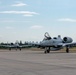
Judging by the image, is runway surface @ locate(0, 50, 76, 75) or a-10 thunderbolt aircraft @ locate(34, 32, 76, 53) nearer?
runway surface @ locate(0, 50, 76, 75)

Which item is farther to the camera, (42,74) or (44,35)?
(44,35)

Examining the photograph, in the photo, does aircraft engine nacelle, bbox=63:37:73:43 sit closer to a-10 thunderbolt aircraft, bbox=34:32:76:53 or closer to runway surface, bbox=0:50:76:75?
a-10 thunderbolt aircraft, bbox=34:32:76:53

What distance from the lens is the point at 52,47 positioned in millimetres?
67500

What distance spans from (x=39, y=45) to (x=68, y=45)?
6475 mm

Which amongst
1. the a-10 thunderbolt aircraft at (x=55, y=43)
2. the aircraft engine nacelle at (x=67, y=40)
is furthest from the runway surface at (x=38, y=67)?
the aircraft engine nacelle at (x=67, y=40)

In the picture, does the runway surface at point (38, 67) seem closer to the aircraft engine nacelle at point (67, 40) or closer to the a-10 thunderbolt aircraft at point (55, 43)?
the a-10 thunderbolt aircraft at point (55, 43)

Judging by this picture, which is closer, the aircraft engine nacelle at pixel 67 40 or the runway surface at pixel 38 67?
the runway surface at pixel 38 67

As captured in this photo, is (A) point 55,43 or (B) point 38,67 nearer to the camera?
(B) point 38,67

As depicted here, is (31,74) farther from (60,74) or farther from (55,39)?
(55,39)

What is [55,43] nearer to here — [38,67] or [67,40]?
[67,40]

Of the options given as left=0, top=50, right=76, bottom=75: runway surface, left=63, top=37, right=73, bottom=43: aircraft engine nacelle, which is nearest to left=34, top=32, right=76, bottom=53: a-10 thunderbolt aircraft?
left=63, top=37, right=73, bottom=43: aircraft engine nacelle

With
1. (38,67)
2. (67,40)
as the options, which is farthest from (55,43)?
(38,67)

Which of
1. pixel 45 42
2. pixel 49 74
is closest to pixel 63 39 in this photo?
pixel 45 42

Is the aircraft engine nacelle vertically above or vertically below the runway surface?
above
